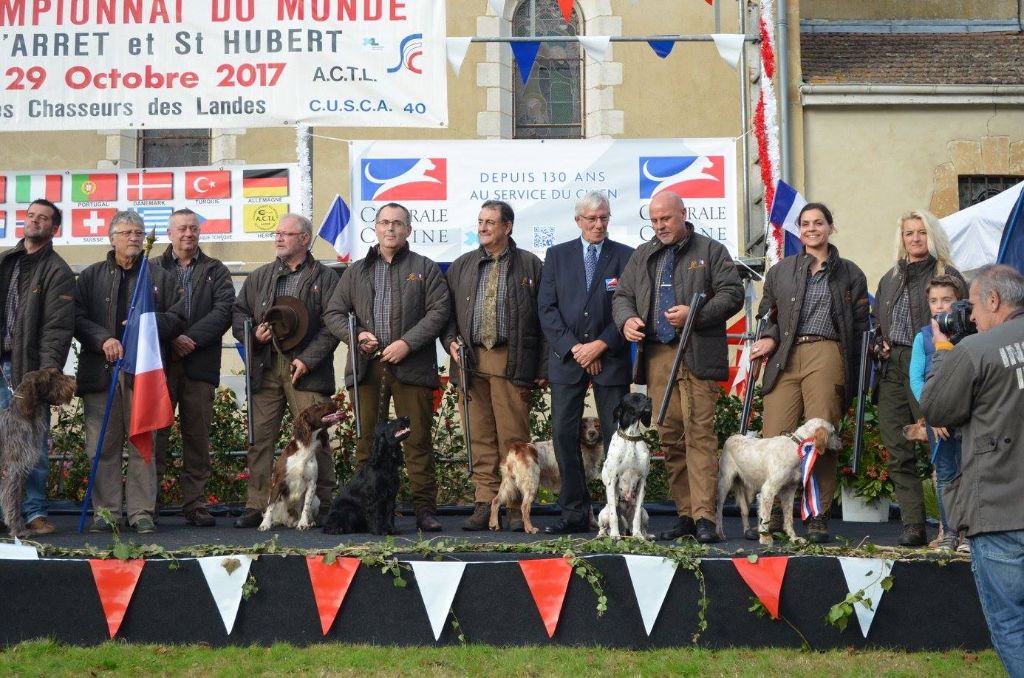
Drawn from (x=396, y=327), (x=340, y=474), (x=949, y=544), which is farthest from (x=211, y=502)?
(x=949, y=544)

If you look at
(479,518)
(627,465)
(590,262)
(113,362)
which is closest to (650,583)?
(627,465)

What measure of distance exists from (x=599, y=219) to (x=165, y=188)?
478 centimetres

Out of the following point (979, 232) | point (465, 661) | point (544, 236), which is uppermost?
point (544, 236)

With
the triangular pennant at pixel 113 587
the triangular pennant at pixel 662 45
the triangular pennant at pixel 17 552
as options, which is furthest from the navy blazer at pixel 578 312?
the triangular pennant at pixel 662 45

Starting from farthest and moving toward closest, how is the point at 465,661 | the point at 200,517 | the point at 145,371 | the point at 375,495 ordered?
the point at 200,517 → the point at 145,371 → the point at 375,495 → the point at 465,661

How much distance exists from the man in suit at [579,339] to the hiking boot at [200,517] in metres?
2.25

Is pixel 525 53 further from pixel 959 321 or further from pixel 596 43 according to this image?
pixel 959 321

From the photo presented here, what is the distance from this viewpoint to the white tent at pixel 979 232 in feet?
30.3

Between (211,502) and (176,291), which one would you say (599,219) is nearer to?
(176,291)

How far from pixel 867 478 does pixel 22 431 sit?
18.2ft

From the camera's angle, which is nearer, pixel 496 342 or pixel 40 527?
pixel 40 527

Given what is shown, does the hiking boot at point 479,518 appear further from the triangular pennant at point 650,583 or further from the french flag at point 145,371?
the triangular pennant at point 650,583

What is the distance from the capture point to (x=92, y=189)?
10.5 m

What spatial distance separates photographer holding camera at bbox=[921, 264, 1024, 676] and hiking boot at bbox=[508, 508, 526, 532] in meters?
3.38
